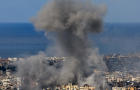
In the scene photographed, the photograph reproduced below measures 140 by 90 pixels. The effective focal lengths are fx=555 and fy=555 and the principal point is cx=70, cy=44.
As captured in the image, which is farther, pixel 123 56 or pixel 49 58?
pixel 123 56

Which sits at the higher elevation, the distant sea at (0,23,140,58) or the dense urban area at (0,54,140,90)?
the distant sea at (0,23,140,58)

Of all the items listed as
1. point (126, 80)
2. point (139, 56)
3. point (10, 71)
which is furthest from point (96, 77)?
point (139, 56)

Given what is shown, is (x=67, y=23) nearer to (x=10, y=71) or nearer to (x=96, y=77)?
(x=96, y=77)

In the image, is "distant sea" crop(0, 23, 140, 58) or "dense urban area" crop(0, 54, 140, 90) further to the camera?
"distant sea" crop(0, 23, 140, 58)

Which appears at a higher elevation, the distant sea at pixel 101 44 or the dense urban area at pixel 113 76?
the distant sea at pixel 101 44

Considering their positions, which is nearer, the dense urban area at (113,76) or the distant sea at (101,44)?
the dense urban area at (113,76)

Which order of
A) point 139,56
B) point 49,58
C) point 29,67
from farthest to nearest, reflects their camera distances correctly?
point 139,56, point 49,58, point 29,67

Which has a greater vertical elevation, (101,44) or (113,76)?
(101,44)

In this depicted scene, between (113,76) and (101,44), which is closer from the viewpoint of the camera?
(113,76)
